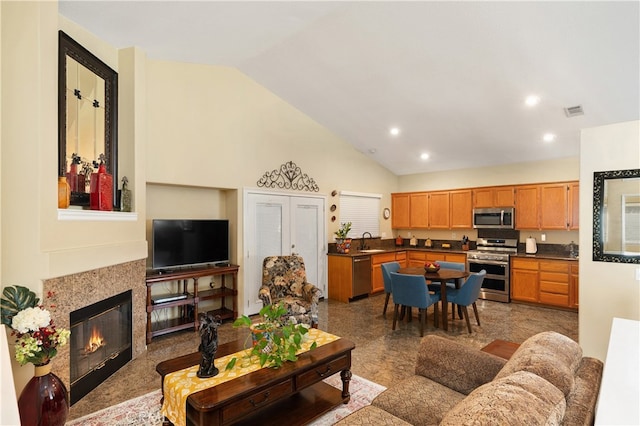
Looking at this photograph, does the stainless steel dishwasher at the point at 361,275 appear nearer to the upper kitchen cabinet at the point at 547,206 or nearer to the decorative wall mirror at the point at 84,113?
the upper kitchen cabinet at the point at 547,206

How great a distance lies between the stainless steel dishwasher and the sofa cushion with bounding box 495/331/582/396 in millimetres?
4399

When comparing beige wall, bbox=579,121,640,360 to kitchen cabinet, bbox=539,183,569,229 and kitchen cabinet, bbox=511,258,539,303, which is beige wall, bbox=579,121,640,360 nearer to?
kitchen cabinet, bbox=511,258,539,303

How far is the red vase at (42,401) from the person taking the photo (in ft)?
6.89

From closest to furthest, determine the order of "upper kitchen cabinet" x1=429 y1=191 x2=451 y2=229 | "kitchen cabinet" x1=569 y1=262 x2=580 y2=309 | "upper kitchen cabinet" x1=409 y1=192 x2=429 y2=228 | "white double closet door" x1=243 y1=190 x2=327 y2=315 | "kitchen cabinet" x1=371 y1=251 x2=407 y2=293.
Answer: "white double closet door" x1=243 y1=190 x2=327 y2=315 → "kitchen cabinet" x1=569 y1=262 x2=580 y2=309 → "kitchen cabinet" x1=371 y1=251 x2=407 y2=293 → "upper kitchen cabinet" x1=429 y1=191 x2=451 y2=229 → "upper kitchen cabinet" x1=409 y1=192 x2=429 y2=228

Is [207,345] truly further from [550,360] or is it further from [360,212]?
[360,212]

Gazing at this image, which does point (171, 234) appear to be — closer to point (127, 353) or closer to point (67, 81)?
point (127, 353)

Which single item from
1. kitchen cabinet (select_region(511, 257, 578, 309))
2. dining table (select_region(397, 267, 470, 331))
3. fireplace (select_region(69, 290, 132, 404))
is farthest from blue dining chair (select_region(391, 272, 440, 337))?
fireplace (select_region(69, 290, 132, 404))

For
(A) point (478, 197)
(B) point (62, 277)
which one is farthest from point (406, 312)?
(B) point (62, 277)

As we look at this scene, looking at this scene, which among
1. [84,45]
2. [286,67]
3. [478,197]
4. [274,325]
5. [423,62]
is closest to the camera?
[274,325]

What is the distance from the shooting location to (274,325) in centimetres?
245

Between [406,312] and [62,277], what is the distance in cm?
439

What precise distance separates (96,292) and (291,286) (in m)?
2.43

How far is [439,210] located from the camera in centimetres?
727

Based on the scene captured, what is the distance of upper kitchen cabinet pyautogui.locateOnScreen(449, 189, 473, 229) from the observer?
6.82m
